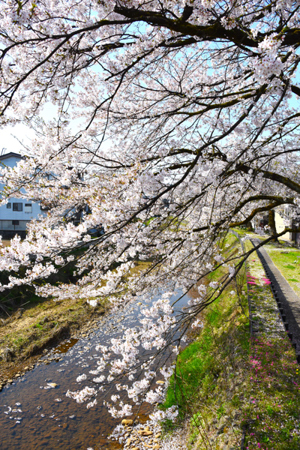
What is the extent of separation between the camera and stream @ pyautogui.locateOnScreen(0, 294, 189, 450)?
607cm

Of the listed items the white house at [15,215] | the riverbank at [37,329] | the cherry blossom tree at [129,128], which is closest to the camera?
the cherry blossom tree at [129,128]

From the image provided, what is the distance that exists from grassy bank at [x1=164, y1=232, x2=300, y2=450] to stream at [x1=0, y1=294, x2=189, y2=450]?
1.94 m

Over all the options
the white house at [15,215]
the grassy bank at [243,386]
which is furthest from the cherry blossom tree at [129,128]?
the white house at [15,215]

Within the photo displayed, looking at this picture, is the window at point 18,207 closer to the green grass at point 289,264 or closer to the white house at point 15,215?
the white house at point 15,215

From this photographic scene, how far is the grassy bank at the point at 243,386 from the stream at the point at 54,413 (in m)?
1.94

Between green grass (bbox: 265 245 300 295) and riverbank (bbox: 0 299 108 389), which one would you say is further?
green grass (bbox: 265 245 300 295)

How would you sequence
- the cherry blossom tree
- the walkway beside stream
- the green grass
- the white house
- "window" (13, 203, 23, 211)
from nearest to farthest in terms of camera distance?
the cherry blossom tree < the walkway beside stream < the green grass < the white house < "window" (13, 203, 23, 211)

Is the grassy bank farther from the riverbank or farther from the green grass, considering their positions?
the riverbank

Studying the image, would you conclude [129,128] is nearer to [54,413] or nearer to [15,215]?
[54,413]

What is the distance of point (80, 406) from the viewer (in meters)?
7.16

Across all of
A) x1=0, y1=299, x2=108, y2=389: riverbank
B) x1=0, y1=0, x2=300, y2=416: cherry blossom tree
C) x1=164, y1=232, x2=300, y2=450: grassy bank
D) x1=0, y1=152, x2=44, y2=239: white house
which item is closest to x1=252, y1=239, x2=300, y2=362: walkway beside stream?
x1=164, y1=232, x2=300, y2=450: grassy bank

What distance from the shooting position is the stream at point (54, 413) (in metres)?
6.07

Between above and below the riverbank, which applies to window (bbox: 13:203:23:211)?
above

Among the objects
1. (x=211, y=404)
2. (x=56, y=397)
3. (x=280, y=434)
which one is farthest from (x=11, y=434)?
(x=280, y=434)
